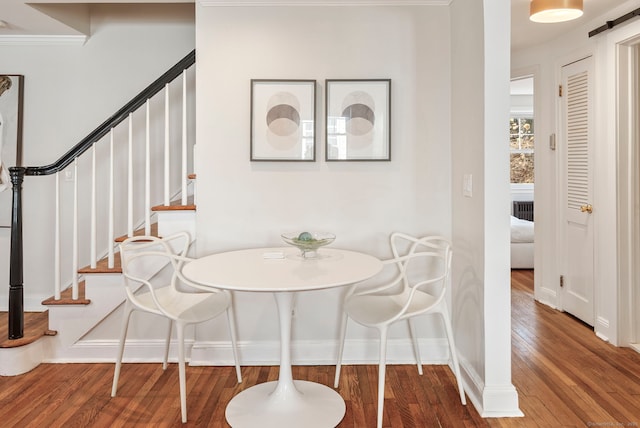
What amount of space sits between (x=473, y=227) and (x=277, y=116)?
1.32 metres

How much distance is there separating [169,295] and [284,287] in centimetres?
102

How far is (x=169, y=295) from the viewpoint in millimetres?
2520

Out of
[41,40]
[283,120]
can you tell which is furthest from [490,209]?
[41,40]

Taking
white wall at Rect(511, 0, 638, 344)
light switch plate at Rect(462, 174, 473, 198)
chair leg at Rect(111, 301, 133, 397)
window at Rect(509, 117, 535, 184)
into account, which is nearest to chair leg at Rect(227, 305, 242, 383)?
chair leg at Rect(111, 301, 133, 397)

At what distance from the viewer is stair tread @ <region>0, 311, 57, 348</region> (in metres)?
2.62

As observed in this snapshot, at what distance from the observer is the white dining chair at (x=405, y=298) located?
2.13 meters

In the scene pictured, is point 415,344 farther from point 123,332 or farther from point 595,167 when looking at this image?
point 595,167

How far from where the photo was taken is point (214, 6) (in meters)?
2.72

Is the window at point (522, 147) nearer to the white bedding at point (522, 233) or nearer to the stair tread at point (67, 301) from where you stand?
the white bedding at point (522, 233)

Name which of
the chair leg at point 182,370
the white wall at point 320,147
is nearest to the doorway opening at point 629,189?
the white wall at point 320,147

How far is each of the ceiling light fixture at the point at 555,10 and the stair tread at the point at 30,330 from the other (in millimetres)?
3556

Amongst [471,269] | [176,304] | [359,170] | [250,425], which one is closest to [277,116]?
[359,170]

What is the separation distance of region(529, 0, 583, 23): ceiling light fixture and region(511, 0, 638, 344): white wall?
1.68 feet

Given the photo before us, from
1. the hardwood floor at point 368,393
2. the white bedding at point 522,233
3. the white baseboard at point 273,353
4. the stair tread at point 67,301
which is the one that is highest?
the white bedding at point 522,233
